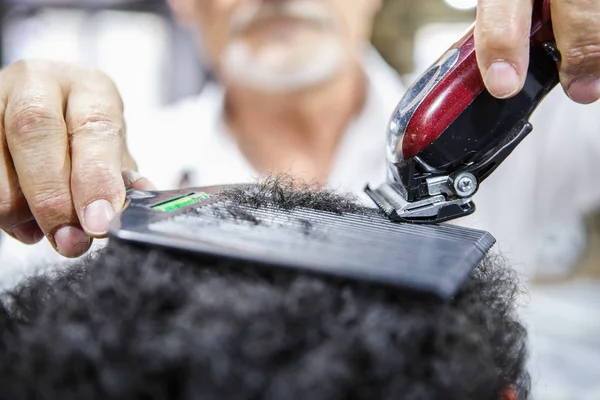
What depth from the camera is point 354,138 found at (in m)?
1.33

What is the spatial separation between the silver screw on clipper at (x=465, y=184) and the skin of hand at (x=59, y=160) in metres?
0.31

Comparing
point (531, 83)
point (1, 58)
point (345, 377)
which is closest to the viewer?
point (345, 377)

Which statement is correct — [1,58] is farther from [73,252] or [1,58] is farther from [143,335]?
[143,335]

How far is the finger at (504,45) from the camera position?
465 millimetres

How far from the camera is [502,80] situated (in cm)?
46

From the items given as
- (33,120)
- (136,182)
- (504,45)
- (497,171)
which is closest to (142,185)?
(136,182)

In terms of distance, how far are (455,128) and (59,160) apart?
0.38 meters

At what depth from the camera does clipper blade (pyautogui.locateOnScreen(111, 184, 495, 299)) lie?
307 mm

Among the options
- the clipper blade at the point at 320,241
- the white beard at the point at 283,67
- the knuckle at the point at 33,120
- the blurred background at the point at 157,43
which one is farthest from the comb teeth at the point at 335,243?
the blurred background at the point at 157,43

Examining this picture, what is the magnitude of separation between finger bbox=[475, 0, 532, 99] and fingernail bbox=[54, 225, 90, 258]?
1.35ft

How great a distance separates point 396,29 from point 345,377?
263cm

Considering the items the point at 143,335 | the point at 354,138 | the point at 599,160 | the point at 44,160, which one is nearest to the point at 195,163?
the point at 354,138

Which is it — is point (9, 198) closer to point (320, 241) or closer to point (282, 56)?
point (320, 241)

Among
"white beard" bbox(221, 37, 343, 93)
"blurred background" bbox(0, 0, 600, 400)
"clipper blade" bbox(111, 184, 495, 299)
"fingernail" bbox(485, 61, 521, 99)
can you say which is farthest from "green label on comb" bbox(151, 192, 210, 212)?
"blurred background" bbox(0, 0, 600, 400)
